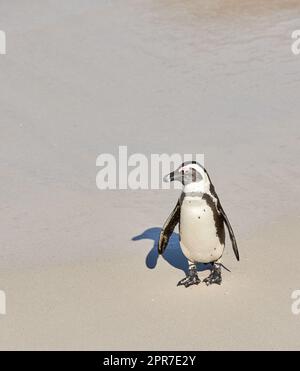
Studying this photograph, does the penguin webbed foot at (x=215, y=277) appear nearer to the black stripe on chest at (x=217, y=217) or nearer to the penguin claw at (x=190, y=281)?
the penguin claw at (x=190, y=281)

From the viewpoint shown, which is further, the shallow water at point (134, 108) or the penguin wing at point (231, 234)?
the shallow water at point (134, 108)

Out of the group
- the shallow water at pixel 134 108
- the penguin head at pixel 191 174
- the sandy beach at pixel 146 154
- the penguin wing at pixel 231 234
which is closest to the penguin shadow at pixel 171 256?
the sandy beach at pixel 146 154

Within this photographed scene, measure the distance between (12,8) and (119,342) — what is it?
1051 cm

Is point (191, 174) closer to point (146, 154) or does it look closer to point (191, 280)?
point (191, 280)

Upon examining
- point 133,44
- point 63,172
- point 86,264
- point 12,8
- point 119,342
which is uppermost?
point 12,8

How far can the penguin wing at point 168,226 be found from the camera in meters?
7.57

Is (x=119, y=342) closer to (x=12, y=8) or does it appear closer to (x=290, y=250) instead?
(x=290, y=250)

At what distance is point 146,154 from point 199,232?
348 cm

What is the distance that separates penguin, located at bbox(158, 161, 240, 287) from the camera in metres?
7.38

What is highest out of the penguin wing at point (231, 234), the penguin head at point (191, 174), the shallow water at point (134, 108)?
the shallow water at point (134, 108)

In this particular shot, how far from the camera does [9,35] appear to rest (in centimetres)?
1492

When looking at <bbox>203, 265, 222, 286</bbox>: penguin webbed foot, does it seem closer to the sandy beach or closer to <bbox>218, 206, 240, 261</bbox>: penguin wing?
the sandy beach

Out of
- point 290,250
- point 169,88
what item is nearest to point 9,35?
point 169,88

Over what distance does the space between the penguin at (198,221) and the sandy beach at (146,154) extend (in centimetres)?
23
